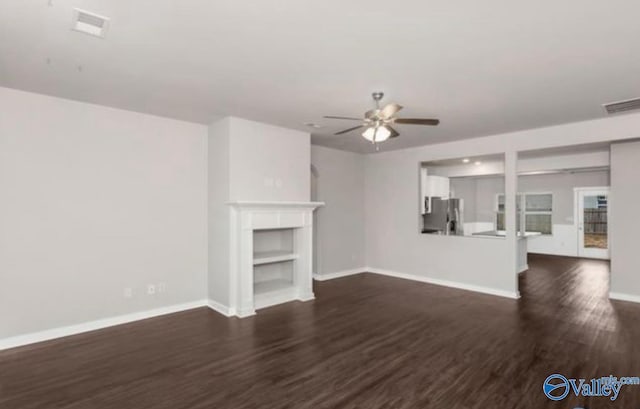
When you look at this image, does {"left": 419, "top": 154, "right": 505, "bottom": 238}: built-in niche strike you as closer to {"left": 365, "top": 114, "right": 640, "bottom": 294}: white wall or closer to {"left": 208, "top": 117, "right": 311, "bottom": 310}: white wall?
{"left": 365, "top": 114, "right": 640, "bottom": 294}: white wall

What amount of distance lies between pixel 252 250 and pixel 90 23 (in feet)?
10.1

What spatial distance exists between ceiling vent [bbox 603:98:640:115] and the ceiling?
131mm

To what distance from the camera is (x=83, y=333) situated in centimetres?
379

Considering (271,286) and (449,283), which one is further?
(449,283)

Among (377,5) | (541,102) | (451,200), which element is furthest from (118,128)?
(451,200)

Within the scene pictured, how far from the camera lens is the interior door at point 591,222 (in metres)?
9.01

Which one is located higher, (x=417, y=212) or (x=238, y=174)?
(x=238, y=174)

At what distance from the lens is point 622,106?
12.7ft

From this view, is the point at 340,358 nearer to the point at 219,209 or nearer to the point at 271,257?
the point at 271,257

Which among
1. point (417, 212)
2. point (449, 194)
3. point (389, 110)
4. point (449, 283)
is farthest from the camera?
point (449, 194)

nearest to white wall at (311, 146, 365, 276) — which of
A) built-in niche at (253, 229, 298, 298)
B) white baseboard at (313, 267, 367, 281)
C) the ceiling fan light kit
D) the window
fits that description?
white baseboard at (313, 267, 367, 281)

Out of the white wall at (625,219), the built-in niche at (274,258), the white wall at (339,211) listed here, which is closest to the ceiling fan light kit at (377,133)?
the built-in niche at (274,258)

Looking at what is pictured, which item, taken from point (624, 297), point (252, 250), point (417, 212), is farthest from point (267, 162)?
point (624, 297)

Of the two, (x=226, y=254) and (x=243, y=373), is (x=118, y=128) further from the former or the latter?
(x=243, y=373)
